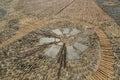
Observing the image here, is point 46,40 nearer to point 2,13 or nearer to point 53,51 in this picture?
point 53,51

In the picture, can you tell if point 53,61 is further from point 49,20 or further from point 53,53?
point 49,20

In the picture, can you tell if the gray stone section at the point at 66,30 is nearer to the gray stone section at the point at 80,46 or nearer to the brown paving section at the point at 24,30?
the gray stone section at the point at 80,46

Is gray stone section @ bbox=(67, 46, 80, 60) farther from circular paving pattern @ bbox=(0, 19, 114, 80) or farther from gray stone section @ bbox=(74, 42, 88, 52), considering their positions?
gray stone section @ bbox=(74, 42, 88, 52)

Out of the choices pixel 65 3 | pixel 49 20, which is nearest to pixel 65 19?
pixel 49 20

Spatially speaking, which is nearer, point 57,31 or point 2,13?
point 57,31

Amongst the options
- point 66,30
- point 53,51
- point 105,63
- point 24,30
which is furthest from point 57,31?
point 105,63

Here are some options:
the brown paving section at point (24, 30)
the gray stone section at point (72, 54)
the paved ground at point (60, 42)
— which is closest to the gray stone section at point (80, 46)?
the paved ground at point (60, 42)

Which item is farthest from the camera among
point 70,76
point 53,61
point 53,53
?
point 53,53
